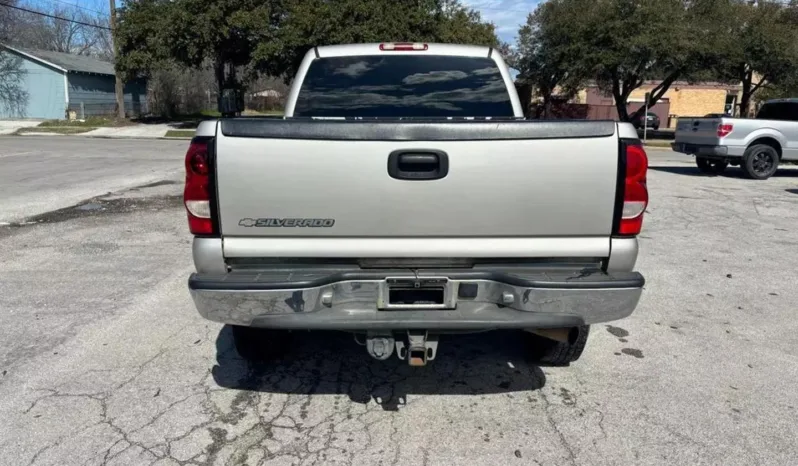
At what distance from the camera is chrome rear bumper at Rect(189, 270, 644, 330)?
118 inches

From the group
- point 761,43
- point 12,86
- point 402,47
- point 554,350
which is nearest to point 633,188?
point 554,350

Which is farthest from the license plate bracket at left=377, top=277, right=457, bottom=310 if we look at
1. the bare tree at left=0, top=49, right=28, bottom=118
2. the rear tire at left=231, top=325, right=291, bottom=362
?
the bare tree at left=0, top=49, right=28, bottom=118

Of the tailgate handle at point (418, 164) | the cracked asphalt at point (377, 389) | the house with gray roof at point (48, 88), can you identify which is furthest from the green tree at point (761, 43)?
the house with gray roof at point (48, 88)

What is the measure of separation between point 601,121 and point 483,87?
2016mm

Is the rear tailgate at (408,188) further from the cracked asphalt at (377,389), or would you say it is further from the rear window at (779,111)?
the rear window at (779,111)

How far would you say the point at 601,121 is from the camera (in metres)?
3.07

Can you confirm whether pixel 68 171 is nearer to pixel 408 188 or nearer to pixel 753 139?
pixel 408 188

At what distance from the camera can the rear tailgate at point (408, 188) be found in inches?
118

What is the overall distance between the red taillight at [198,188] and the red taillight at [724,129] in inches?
530

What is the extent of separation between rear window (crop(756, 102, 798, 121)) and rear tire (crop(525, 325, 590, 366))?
1324 cm

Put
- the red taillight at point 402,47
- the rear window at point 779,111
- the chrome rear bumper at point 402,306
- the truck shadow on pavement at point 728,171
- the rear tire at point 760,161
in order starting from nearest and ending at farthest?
the chrome rear bumper at point 402,306 < the red taillight at point 402,47 < the rear tire at point 760,161 < the rear window at point 779,111 < the truck shadow on pavement at point 728,171

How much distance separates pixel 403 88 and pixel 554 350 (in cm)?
223

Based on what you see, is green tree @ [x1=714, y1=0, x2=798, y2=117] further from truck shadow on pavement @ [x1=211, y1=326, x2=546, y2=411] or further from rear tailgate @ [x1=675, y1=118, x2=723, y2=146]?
truck shadow on pavement @ [x1=211, y1=326, x2=546, y2=411]

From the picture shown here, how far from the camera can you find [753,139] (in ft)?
46.3
